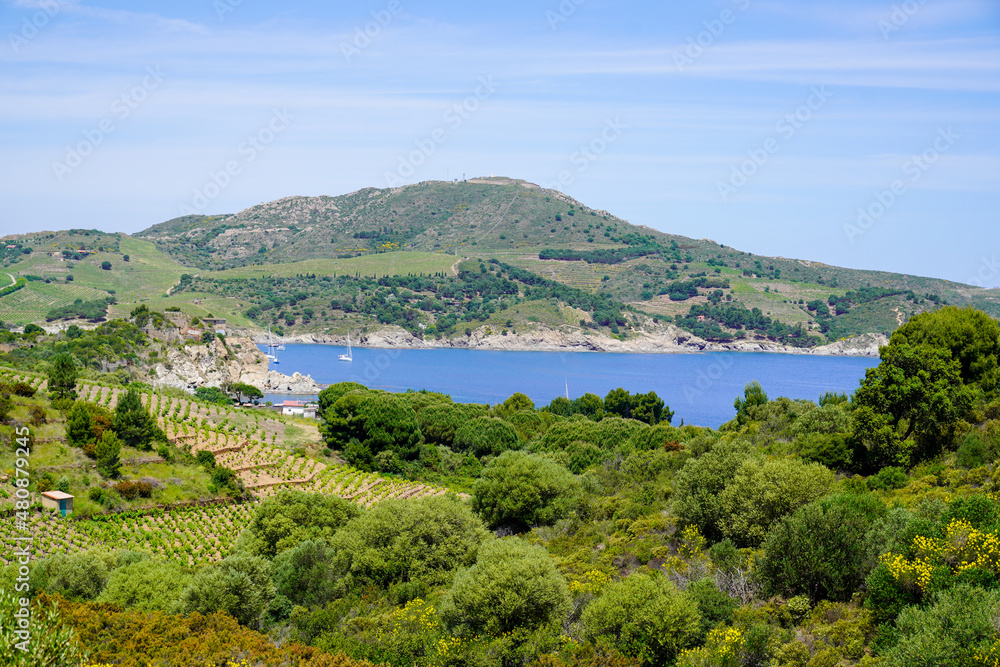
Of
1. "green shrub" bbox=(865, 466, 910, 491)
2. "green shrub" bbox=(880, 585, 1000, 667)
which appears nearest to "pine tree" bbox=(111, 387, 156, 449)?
"green shrub" bbox=(865, 466, 910, 491)

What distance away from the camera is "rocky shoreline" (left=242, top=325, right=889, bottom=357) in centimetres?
16538

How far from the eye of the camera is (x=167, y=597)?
19641 millimetres

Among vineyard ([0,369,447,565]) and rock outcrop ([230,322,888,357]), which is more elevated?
rock outcrop ([230,322,888,357])

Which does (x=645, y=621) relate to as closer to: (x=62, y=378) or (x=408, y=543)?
(x=408, y=543)

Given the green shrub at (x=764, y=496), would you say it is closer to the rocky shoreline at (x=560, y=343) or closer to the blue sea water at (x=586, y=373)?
the blue sea water at (x=586, y=373)

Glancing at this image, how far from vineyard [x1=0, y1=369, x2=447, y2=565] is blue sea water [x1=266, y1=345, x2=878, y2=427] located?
170ft

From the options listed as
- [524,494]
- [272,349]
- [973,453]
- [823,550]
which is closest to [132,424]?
[524,494]

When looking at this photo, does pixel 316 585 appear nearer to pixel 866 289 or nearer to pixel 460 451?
pixel 460 451

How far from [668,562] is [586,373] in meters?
115

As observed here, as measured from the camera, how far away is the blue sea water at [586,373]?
10965 centimetres

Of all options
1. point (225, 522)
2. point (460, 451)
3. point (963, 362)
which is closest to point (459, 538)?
point (225, 522)

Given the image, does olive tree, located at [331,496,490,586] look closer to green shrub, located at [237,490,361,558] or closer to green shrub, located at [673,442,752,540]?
green shrub, located at [237,490,361,558]

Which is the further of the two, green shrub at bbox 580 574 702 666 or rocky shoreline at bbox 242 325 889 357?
rocky shoreline at bbox 242 325 889 357

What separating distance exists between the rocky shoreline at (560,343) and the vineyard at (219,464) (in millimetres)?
114584
